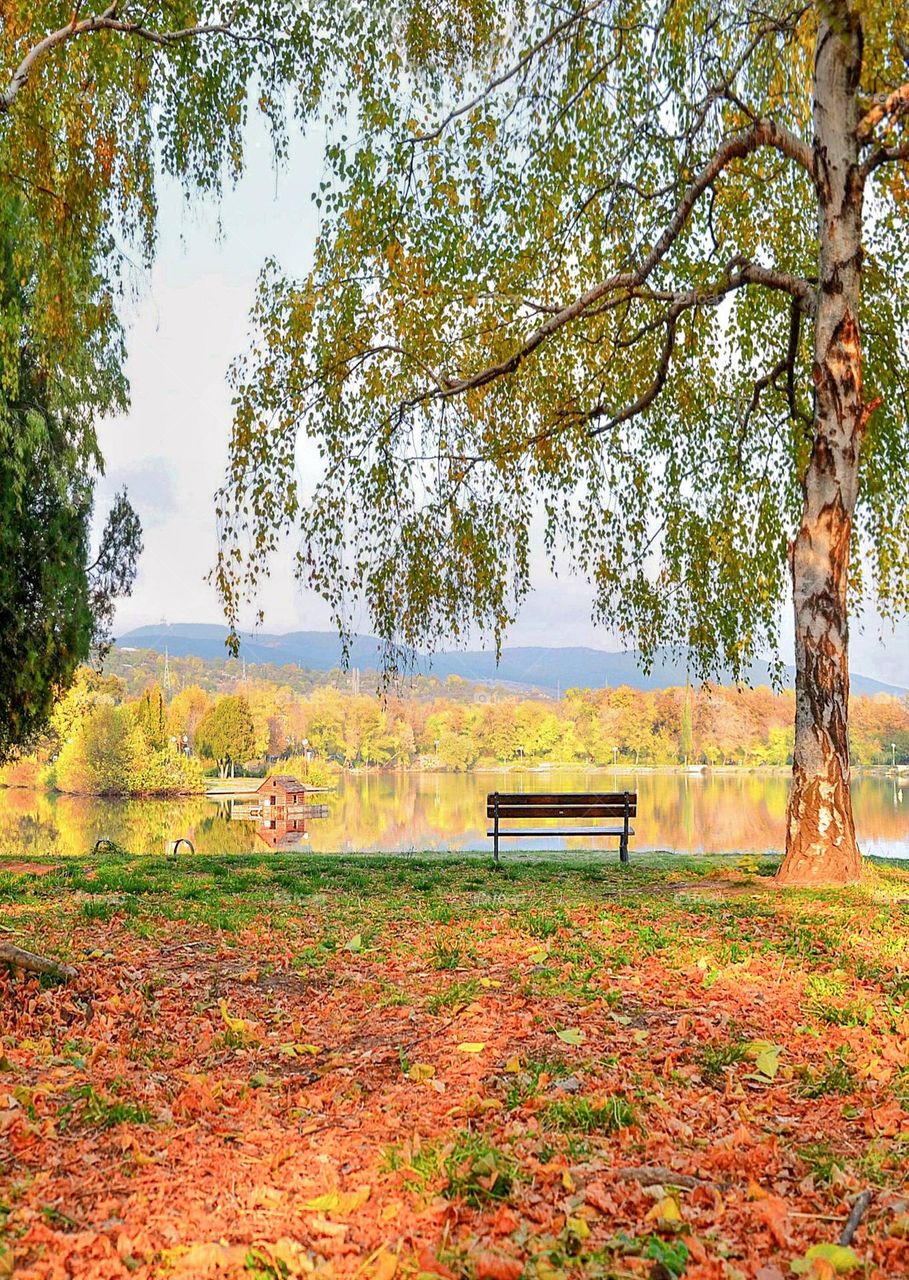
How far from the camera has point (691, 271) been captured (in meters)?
9.55

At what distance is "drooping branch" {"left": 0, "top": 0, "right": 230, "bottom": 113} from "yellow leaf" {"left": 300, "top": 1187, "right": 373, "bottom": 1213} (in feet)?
19.9

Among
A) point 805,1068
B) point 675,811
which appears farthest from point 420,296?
point 675,811

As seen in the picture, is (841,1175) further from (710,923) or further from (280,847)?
(280,847)

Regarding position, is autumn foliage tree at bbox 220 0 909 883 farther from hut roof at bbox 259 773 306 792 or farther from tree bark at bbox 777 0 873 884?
hut roof at bbox 259 773 306 792

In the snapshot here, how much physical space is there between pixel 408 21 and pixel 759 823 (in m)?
40.7

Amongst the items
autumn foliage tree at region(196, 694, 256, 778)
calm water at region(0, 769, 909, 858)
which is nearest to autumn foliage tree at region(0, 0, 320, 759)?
calm water at region(0, 769, 909, 858)

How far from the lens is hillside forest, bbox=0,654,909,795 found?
56.5 m

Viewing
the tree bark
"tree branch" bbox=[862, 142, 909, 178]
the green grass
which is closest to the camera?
the green grass

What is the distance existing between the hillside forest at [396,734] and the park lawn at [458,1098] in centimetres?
4972

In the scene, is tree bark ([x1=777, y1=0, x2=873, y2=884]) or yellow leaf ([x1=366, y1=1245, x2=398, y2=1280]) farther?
tree bark ([x1=777, y1=0, x2=873, y2=884])

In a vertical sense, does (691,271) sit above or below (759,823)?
above

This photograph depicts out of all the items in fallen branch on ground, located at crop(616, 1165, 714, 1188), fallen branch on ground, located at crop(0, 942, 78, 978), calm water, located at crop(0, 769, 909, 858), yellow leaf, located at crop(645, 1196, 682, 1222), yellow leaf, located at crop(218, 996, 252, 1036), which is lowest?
calm water, located at crop(0, 769, 909, 858)

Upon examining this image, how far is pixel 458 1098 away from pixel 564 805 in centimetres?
838

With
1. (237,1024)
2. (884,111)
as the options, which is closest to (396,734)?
(884,111)
